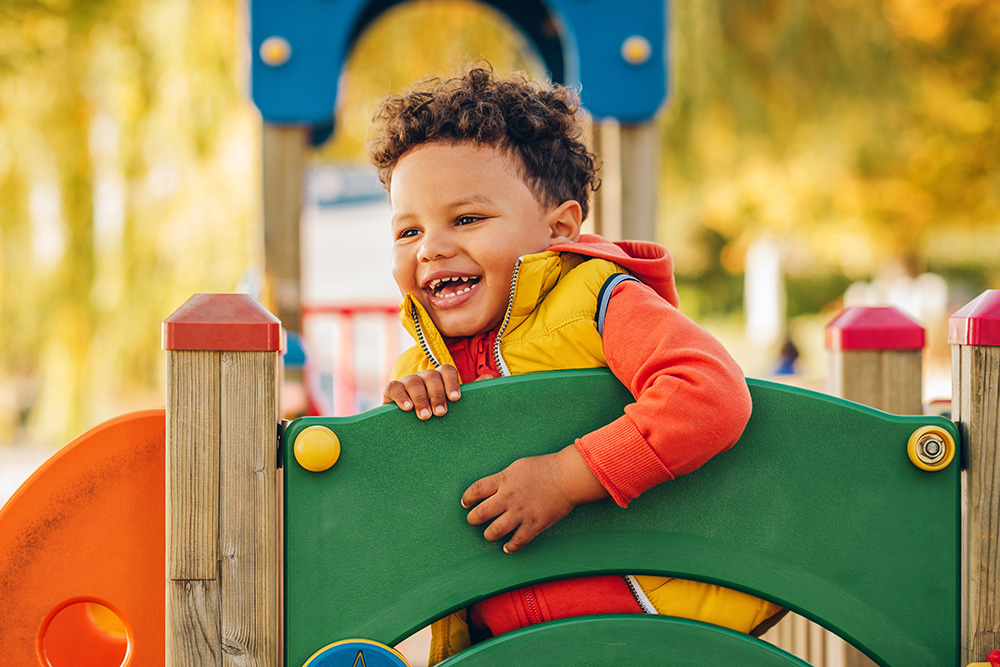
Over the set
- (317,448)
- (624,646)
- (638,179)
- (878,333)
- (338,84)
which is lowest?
(624,646)

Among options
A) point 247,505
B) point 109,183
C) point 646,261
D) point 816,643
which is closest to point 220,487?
point 247,505

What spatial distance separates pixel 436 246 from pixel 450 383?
0.86 feet

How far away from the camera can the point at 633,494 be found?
1101mm

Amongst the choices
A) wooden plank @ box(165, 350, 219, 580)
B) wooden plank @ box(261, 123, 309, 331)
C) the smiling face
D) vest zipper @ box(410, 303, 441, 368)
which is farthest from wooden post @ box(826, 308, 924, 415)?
wooden plank @ box(261, 123, 309, 331)

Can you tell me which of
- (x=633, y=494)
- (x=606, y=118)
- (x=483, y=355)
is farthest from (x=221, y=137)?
(x=633, y=494)

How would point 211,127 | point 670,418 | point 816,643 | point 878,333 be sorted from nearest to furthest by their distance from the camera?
point 670,418 < point 878,333 < point 816,643 < point 211,127

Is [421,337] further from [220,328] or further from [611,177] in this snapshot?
[611,177]

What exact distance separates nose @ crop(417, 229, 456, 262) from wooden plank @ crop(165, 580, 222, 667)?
0.56 metres

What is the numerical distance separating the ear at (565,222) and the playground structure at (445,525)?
362mm

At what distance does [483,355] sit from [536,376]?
0.23m

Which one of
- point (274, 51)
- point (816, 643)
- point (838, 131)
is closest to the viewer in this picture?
point (816, 643)

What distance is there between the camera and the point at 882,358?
1.77m

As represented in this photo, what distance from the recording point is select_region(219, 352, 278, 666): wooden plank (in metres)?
1.11

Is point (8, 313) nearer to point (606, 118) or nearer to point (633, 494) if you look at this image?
point (606, 118)
